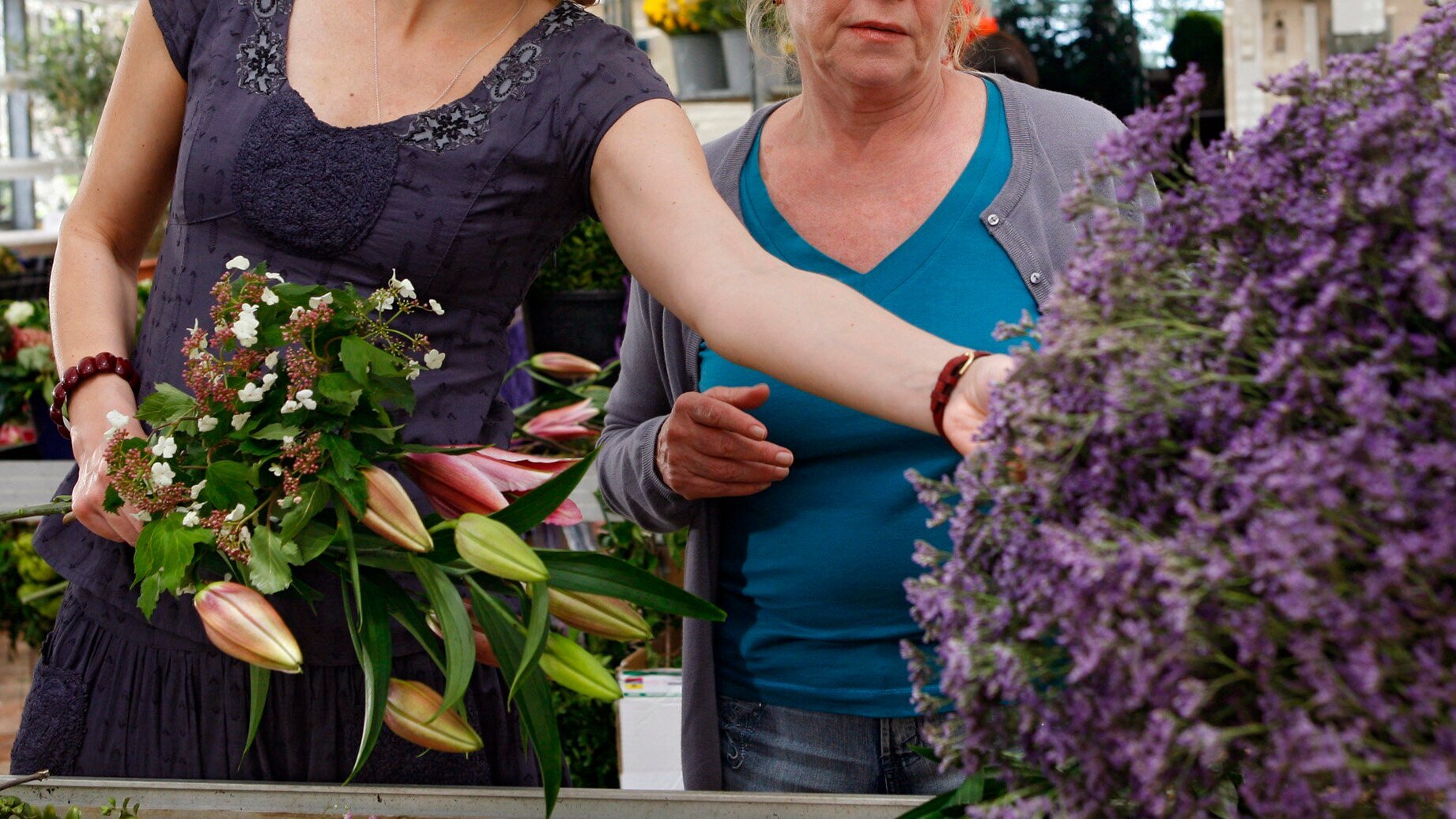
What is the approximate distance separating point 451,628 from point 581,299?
142cm

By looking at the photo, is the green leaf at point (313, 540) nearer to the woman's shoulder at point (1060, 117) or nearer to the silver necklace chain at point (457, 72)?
the silver necklace chain at point (457, 72)

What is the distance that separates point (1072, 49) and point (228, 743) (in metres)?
3.12

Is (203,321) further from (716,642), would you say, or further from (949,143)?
(949,143)

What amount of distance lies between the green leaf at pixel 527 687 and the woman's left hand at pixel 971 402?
0.31 m

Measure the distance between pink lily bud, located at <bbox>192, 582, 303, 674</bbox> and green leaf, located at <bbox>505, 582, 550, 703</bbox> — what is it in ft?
0.52

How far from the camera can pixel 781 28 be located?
1.38 m

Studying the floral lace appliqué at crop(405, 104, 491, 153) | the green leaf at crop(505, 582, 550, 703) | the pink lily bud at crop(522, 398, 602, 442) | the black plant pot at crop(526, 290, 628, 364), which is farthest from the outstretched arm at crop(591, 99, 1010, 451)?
the black plant pot at crop(526, 290, 628, 364)

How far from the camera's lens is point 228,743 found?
3.67ft

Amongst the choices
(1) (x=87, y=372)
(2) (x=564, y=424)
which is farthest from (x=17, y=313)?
(1) (x=87, y=372)

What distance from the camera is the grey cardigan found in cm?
114

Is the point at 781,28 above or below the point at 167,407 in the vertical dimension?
above

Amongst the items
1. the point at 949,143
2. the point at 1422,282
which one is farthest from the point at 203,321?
the point at 1422,282

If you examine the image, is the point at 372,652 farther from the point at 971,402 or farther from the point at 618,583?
the point at 971,402

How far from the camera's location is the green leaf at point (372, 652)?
860 millimetres
